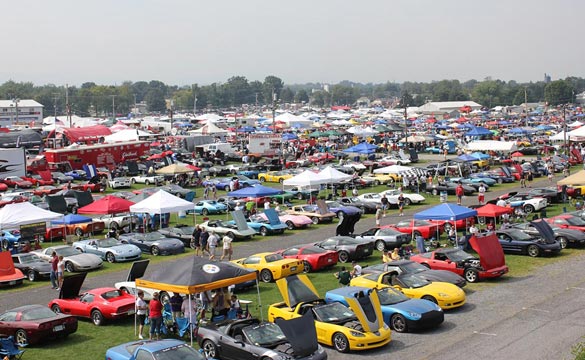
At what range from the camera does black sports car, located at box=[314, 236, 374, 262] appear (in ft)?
89.0

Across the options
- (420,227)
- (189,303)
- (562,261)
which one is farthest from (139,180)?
(189,303)

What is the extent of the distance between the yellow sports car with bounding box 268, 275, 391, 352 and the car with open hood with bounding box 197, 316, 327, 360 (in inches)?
53.8

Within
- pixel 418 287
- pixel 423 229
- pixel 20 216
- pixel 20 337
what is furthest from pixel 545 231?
pixel 20 216

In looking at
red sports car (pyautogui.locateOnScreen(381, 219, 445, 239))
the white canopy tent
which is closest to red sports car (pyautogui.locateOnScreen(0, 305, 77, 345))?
the white canopy tent

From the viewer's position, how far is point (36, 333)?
1775 cm

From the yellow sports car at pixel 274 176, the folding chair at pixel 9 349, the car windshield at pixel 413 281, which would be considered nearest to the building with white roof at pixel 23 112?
the yellow sports car at pixel 274 176

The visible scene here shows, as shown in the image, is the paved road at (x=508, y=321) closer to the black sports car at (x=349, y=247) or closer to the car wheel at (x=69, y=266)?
the car wheel at (x=69, y=266)

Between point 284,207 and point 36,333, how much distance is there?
23597 mm

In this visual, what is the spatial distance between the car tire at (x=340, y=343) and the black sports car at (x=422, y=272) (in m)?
5.34

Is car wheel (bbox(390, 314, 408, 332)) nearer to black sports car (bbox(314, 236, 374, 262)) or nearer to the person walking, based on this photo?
the person walking

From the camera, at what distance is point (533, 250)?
→ 2686cm

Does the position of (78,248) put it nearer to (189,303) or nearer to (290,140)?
(189,303)

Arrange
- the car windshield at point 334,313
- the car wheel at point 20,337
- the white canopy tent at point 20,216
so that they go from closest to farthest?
1. the car windshield at point 334,313
2. the car wheel at point 20,337
3. the white canopy tent at point 20,216

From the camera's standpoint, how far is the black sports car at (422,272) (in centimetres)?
2141
